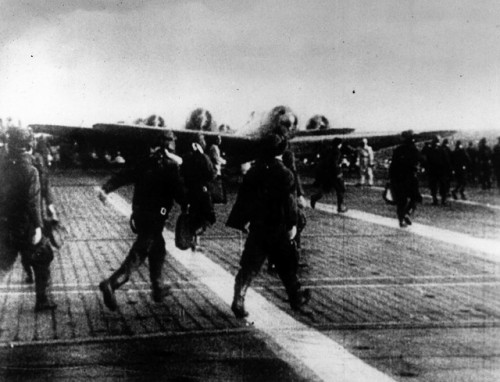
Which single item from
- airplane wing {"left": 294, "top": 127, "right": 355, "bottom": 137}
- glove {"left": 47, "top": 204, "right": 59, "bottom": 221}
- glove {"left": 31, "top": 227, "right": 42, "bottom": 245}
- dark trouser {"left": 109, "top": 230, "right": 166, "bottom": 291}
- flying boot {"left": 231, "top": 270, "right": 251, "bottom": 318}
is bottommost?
flying boot {"left": 231, "top": 270, "right": 251, "bottom": 318}

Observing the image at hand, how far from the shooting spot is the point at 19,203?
8867 mm

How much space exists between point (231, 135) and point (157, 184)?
26.8 metres

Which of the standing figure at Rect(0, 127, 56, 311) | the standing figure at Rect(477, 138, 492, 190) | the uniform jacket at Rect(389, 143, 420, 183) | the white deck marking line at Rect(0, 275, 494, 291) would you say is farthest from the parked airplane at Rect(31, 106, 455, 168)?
the standing figure at Rect(0, 127, 56, 311)

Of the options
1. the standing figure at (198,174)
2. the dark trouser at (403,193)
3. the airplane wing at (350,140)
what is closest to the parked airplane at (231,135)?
the airplane wing at (350,140)

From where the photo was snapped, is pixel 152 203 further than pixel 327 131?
No

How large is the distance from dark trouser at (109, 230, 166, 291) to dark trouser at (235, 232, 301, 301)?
3.22 feet

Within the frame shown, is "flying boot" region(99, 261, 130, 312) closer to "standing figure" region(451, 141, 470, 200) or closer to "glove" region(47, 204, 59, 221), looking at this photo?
"glove" region(47, 204, 59, 221)

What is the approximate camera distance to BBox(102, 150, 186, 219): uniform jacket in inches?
368

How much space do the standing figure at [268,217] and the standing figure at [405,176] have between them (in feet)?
30.1

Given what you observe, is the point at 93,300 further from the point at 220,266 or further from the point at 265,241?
the point at 220,266

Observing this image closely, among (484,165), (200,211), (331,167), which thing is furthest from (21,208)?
(484,165)

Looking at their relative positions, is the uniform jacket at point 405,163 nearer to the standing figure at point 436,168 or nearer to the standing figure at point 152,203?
the standing figure at point 436,168

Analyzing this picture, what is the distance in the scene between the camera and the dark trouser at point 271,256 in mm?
9094

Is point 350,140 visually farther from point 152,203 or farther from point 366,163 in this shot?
point 152,203
